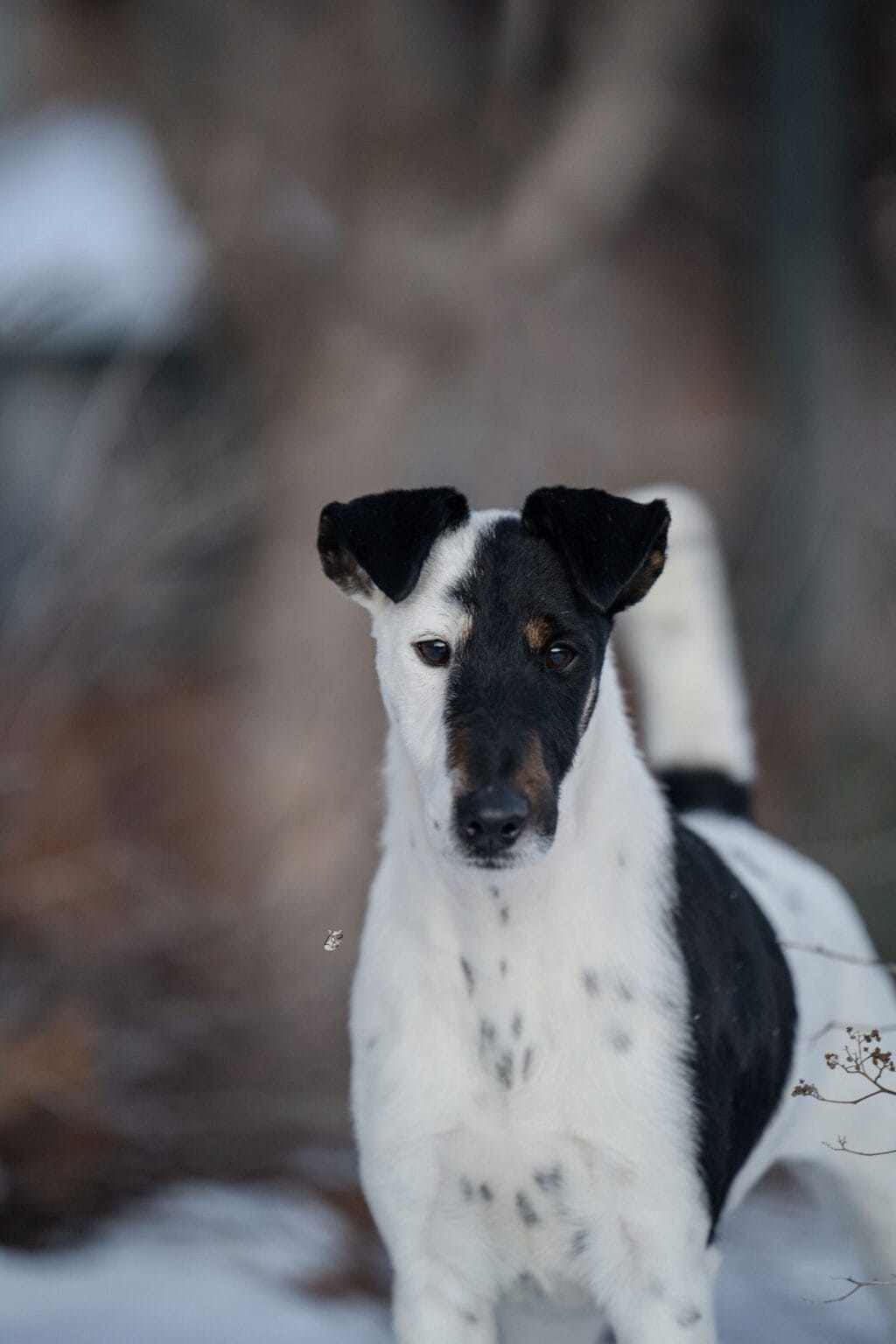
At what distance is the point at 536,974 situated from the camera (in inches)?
98.5

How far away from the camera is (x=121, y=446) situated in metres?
5.93

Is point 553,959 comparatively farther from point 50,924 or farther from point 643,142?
point 643,142

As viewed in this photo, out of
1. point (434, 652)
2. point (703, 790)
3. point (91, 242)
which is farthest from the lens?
point (91, 242)

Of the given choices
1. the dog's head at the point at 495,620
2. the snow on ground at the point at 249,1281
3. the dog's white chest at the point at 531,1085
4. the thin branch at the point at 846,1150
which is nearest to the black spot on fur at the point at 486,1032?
the dog's white chest at the point at 531,1085

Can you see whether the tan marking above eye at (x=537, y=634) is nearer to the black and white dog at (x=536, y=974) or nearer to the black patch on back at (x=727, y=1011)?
the black and white dog at (x=536, y=974)

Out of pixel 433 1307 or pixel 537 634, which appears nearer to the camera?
pixel 537 634

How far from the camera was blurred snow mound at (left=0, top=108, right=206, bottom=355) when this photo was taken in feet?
15.5

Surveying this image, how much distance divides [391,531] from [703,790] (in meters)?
1.41

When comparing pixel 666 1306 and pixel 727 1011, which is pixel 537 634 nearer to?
pixel 727 1011

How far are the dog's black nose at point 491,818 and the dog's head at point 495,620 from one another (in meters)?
0.02

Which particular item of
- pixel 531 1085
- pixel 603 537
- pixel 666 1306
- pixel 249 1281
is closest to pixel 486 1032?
pixel 531 1085

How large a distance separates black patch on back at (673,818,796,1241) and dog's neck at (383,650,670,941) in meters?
0.15

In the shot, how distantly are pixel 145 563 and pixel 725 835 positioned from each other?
8.42 ft

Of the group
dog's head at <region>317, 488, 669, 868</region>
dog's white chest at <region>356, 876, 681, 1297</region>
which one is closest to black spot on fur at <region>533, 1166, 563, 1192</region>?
dog's white chest at <region>356, 876, 681, 1297</region>
